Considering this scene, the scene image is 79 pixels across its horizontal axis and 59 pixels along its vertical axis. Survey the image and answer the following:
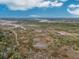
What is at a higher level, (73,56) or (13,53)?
(13,53)

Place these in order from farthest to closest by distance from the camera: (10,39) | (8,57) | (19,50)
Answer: (10,39) < (19,50) < (8,57)

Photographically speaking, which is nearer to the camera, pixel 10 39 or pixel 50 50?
pixel 50 50

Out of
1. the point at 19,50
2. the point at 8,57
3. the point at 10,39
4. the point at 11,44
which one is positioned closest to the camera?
the point at 8,57

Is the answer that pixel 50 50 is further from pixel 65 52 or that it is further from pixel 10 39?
pixel 10 39

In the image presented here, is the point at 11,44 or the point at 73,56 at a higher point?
the point at 11,44

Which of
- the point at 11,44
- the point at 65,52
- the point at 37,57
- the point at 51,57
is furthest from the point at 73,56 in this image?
the point at 11,44

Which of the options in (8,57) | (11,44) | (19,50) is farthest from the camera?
(11,44)

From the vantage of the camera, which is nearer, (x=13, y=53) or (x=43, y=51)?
(x=13, y=53)

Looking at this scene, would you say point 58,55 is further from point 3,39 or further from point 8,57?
point 3,39

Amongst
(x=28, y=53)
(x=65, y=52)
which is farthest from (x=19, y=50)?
(x=65, y=52)
